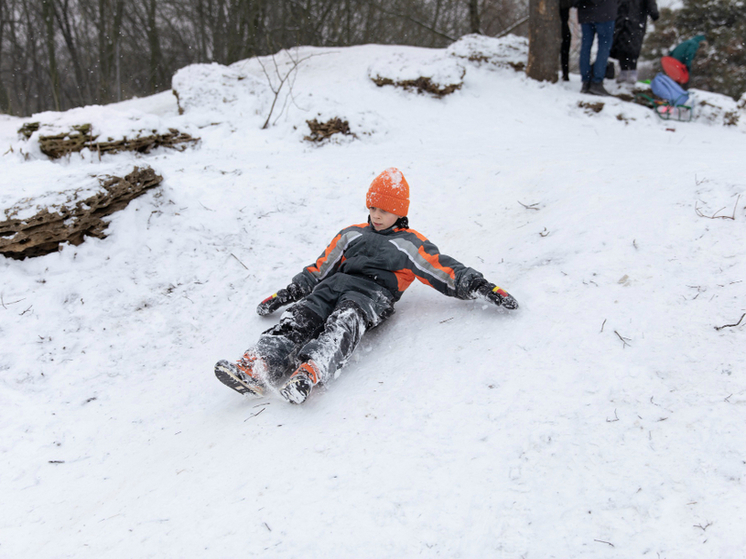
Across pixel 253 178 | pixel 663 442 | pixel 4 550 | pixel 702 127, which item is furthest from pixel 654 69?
pixel 4 550

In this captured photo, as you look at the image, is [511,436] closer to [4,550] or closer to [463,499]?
[463,499]

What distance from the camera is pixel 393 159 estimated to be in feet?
18.0

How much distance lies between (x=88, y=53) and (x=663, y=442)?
2019 centimetres

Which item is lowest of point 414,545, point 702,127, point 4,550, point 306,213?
point 4,550

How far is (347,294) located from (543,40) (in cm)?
684

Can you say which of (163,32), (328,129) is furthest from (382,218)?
(163,32)

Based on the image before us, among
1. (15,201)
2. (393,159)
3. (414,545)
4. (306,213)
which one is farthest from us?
(393,159)

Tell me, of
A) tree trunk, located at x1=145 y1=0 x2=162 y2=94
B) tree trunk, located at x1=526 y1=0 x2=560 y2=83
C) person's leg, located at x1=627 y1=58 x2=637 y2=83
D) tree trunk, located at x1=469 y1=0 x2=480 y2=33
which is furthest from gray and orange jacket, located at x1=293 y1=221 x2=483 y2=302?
tree trunk, located at x1=145 y1=0 x2=162 y2=94

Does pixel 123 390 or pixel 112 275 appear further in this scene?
pixel 112 275

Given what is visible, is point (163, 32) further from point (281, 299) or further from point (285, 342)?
point (285, 342)

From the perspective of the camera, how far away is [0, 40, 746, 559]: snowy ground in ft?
5.46

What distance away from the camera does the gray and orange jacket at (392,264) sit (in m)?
2.86

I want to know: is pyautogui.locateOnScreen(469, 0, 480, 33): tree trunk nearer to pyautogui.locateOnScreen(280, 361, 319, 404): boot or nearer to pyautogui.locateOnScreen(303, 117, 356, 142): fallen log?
pyautogui.locateOnScreen(303, 117, 356, 142): fallen log

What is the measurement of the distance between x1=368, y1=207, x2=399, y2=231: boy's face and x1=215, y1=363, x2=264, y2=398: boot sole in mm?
1358
